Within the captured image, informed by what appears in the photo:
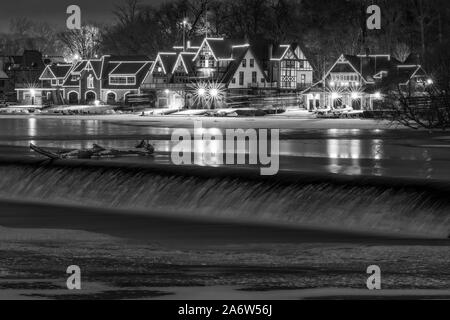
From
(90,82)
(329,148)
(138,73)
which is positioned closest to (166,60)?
(138,73)

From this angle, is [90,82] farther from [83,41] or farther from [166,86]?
[83,41]

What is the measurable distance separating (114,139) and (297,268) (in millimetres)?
34131

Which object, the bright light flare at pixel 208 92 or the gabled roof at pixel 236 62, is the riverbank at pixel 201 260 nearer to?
the bright light flare at pixel 208 92

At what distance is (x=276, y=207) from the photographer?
25.5m

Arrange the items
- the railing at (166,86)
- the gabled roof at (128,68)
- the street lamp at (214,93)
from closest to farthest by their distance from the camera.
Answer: the street lamp at (214,93) < the railing at (166,86) < the gabled roof at (128,68)

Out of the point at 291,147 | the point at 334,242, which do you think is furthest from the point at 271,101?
the point at 334,242

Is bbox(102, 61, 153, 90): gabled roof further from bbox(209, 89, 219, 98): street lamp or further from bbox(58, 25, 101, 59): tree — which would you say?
bbox(58, 25, 101, 59): tree

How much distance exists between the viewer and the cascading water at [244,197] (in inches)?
924

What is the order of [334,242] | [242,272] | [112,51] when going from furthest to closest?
[112,51], [334,242], [242,272]

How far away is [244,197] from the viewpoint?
26578 millimetres

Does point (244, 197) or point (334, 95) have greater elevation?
point (334, 95)

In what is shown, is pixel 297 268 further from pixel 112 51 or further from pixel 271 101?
pixel 112 51

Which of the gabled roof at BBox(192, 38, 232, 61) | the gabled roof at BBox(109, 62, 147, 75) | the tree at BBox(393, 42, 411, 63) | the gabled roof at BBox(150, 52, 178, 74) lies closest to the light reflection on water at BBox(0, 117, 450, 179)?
the gabled roof at BBox(192, 38, 232, 61)

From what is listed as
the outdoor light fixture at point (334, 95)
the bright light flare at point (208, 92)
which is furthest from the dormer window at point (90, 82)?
the outdoor light fixture at point (334, 95)
